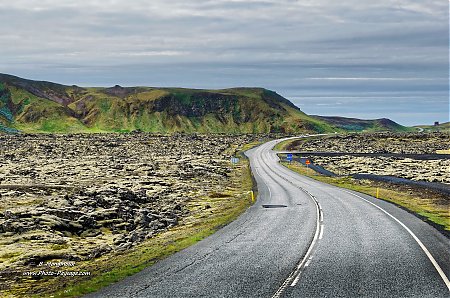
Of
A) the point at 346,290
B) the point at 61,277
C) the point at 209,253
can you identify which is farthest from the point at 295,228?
the point at 61,277

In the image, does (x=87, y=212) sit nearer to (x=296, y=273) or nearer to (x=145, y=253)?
(x=145, y=253)

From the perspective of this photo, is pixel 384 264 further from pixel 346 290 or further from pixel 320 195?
pixel 320 195

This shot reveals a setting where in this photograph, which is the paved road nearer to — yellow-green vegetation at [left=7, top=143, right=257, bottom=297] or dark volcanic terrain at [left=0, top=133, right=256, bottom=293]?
yellow-green vegetation at [left=7, top=143, right=257, bottom=297]

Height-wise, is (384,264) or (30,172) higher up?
(384,264)

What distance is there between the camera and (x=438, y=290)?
61.2 feet

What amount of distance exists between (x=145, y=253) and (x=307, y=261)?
917 cm

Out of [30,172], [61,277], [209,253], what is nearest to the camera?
[61,277]

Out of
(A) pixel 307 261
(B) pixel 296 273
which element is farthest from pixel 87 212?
(B) pixel 296 273

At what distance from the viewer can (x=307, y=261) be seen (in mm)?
23031

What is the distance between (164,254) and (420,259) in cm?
1313

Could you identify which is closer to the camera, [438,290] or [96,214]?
[438,290]

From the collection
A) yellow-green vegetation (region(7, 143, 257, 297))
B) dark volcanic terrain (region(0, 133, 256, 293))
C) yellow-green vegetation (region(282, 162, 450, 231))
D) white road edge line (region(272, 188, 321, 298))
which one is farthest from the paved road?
dark volcanic terrain (region(0, 133, 256, 293))

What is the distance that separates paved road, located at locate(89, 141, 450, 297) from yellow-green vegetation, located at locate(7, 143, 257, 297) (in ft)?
3.07

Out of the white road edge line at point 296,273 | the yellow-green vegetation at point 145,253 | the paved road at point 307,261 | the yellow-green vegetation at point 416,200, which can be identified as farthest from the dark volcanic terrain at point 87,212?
the yellow-green vegetation at point 416,200
